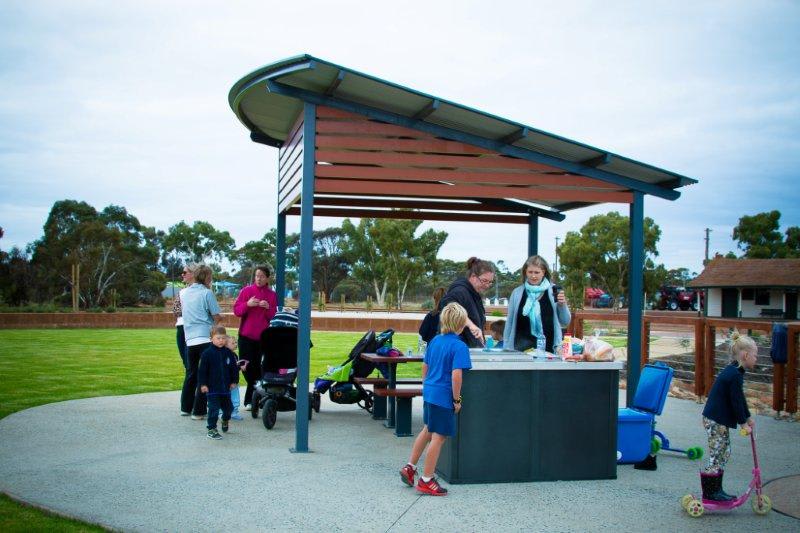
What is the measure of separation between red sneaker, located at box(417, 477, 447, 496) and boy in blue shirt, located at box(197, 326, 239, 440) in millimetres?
3051

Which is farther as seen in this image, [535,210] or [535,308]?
[535,210]

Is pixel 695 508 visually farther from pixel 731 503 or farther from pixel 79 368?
pixel 79 368

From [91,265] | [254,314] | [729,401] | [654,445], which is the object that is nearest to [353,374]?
[254,314]

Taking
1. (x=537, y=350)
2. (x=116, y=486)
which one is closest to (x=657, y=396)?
(x=537, y=350)

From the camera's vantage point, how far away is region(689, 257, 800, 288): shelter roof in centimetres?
5278

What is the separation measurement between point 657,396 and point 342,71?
4.49 metres

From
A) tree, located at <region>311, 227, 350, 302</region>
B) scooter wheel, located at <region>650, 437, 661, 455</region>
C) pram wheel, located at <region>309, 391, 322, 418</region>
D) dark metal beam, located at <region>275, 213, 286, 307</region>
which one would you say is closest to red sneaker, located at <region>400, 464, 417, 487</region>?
scooter wheel, located at <region>650, 437, 661, 455</region>

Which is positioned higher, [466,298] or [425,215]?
[425,215]

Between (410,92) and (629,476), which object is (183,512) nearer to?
(629,476)

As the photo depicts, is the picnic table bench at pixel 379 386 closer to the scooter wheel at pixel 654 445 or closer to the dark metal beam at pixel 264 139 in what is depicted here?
the scooter wheel at pixel 654 445

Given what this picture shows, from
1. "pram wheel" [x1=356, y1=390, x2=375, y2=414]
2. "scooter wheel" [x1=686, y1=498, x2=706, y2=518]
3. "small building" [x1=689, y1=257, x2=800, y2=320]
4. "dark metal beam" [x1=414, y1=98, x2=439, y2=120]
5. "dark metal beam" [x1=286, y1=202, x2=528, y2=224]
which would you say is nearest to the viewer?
"scooter wheel" [x1=686, y1=498, x2=706, y2=518]

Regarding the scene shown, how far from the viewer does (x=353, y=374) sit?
9.73 metres

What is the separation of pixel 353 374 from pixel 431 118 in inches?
137

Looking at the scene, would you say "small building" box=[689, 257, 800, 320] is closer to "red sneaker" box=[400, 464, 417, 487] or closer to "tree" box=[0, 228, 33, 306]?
"tree" box=[0, 228, 33, 306]
